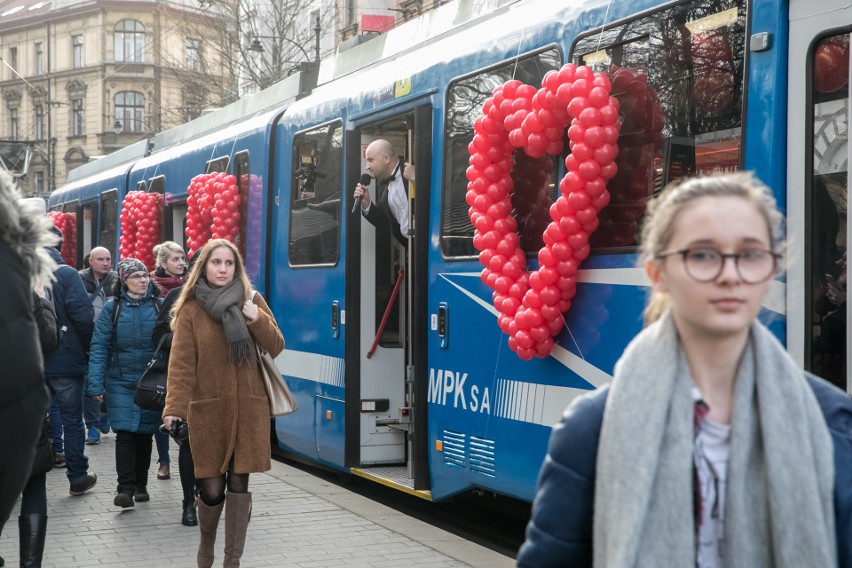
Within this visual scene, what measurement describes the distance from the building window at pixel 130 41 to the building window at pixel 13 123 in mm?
12058

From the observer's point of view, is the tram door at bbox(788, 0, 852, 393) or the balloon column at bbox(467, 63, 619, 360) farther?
the balloon column at bbox(467, 63, 619, 360)

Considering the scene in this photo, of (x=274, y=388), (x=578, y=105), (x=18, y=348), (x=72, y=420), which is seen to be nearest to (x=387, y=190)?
(x=274, y=388)

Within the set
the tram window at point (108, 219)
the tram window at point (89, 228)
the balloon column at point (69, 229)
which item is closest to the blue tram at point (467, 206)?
the tram window at point (108, 219)

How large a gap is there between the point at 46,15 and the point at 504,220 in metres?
78.4

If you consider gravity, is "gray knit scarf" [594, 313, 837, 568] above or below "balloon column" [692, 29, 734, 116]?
below

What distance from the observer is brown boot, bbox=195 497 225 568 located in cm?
609

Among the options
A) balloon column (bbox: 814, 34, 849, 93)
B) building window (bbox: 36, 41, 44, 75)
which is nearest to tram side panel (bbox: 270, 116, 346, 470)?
balloon column (bbox: 814, 34, 849, 93)

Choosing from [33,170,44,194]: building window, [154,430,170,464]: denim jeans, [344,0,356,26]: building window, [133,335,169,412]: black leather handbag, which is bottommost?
[154,430,170,464]: denim jeans

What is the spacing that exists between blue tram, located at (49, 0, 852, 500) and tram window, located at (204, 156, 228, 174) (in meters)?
0.14

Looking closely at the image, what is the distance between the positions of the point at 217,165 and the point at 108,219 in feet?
23.8

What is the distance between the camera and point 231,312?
6172mm

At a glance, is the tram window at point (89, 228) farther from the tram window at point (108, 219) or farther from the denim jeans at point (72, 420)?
the denim jeans at point (72, 420)

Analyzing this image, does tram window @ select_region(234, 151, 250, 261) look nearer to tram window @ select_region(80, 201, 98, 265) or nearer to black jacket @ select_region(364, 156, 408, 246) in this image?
black jacket @ select_region(364, 156, 408, 246)

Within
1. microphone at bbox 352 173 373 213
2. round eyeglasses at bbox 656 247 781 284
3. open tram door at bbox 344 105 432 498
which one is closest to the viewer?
round eyeglasses at bbox 656 247 781 284
